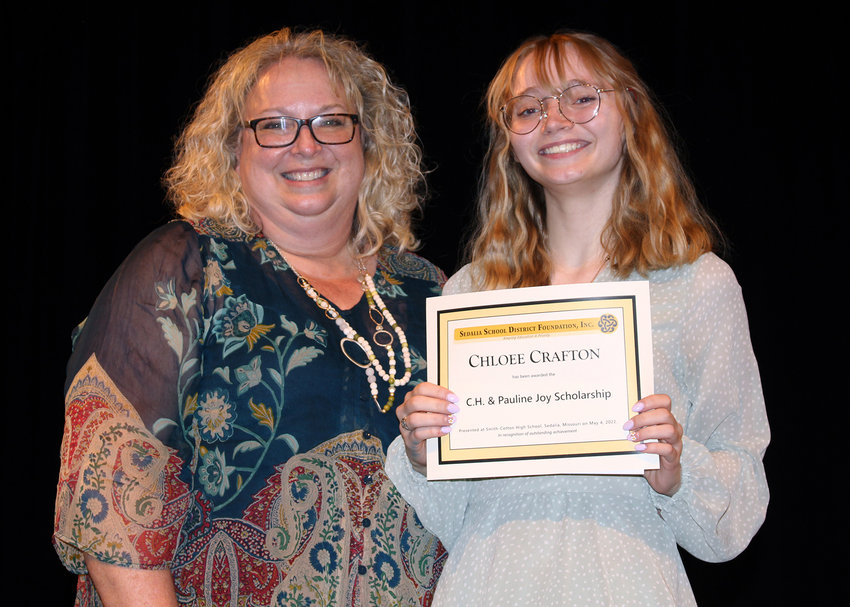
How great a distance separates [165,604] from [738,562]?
228cm

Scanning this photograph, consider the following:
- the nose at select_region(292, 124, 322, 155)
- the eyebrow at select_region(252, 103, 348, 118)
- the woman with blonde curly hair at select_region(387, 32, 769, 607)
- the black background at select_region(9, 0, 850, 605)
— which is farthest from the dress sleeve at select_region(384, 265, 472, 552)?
the black background at select_region(9, 0, 850, 605)

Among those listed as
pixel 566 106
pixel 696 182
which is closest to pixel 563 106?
pixel 566 106

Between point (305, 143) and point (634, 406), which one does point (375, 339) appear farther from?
point (634, 406)

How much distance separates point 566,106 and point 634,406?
676mm

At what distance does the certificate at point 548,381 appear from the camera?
1.63 m

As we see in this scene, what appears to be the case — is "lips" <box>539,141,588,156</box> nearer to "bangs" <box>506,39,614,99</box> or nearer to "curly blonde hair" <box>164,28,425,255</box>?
"bangs" <box>506,39,614,99</box>

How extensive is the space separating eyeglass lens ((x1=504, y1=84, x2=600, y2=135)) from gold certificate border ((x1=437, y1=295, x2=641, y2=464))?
0.44 meters

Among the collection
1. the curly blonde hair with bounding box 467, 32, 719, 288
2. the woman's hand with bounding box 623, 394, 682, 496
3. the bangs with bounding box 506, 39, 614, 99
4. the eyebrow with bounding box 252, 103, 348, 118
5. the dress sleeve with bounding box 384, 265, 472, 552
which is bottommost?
the dress sleeve with bounding box 384, 265, 472, 552

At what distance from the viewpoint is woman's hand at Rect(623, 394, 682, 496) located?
5.17 feet

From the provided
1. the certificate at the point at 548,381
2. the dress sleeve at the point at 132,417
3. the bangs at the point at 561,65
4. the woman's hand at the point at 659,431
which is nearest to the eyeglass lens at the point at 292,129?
the dress sleeve at the point at 132,417

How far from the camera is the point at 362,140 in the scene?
259cm

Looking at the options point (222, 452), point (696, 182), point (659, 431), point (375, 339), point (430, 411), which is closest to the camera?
point (659, 431)

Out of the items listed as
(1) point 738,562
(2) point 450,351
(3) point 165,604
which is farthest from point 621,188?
(1) point 738,562

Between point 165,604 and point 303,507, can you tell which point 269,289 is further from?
point 165,604
